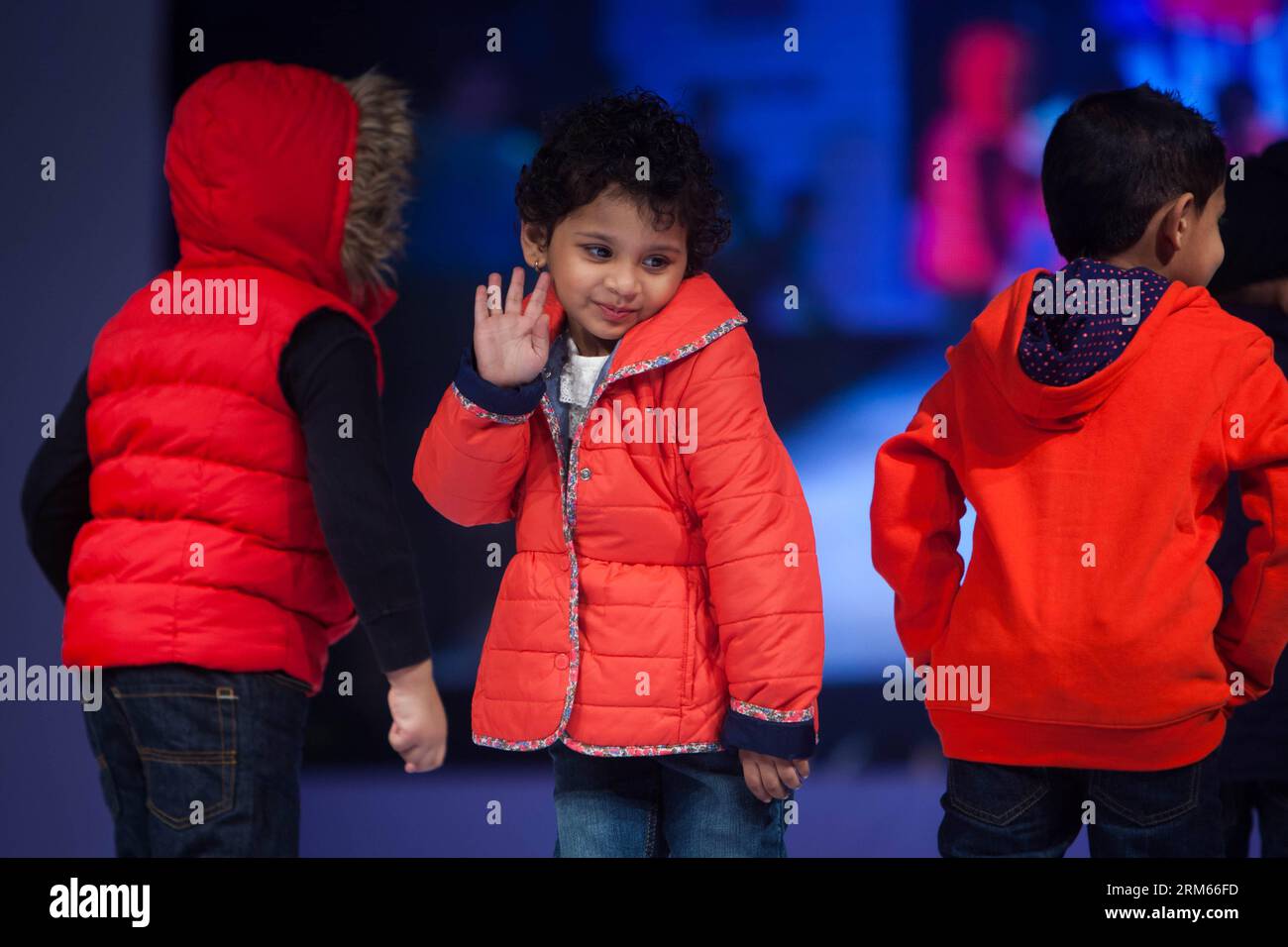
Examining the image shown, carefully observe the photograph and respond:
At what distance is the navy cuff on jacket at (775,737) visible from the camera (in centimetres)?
186

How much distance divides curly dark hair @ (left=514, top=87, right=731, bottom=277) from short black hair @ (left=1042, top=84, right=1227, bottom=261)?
505 millimetres

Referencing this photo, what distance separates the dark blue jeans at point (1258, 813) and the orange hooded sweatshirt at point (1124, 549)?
0.32 m

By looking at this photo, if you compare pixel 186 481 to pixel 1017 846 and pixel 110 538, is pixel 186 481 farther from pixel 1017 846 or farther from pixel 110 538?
pixel 1017 846

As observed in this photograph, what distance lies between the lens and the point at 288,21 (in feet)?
9.52

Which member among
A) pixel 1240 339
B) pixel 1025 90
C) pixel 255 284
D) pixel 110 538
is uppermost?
Answer: pixel 1025 90

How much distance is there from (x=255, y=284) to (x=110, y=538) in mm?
418

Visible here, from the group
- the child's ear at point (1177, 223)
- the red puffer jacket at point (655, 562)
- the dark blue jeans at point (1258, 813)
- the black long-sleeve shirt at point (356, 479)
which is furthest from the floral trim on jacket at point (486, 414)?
the dark blue jeans at point (1258, 813)

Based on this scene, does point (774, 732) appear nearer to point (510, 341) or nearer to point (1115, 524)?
point (1115, 524)

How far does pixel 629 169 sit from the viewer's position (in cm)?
200

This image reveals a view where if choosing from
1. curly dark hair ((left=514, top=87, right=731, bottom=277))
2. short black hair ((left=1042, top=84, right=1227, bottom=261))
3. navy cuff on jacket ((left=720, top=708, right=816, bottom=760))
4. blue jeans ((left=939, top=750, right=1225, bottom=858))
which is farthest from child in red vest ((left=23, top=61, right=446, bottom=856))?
short black hair ((left=1042, top=84, right=1227, bottom=261))

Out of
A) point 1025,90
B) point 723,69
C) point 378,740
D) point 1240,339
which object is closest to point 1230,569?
point 1240,339

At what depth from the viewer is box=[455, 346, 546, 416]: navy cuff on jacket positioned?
193cm

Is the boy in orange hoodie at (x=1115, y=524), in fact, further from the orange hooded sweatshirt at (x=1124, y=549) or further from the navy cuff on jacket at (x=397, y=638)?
the navy cuff on jacket at (x=397, y=638)

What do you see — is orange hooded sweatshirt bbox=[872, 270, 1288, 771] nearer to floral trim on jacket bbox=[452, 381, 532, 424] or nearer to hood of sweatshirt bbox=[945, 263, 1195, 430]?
hood of sweatshirt bbox=[945, 263, 1195, 430]
